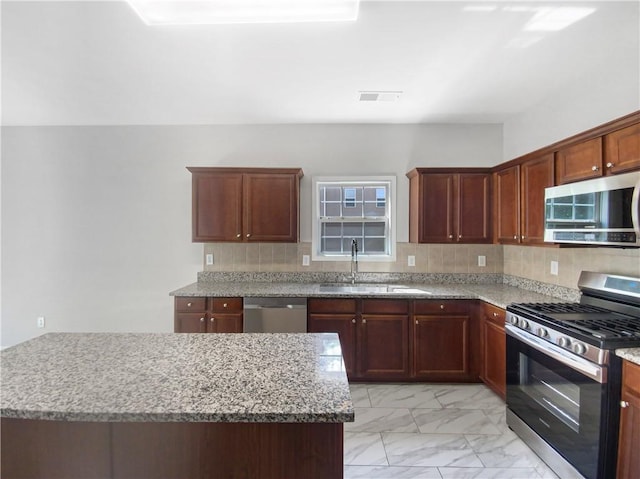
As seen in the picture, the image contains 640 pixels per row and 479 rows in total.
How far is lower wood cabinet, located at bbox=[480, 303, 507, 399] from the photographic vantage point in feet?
8.84

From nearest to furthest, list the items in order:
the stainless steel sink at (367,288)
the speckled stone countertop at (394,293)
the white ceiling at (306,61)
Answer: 1. the white ceiling at (306,61)
2. the speckled stone countertop at (394,293)
3. the stainless steel sink at (367,288)

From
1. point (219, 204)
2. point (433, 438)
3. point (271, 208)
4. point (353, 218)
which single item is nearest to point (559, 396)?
point (433, 438)

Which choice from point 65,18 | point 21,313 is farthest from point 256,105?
point 21,313

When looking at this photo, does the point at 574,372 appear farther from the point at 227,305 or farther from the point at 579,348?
the point at 227,305

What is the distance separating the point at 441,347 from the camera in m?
3.11

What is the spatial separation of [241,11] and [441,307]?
9.25 ft

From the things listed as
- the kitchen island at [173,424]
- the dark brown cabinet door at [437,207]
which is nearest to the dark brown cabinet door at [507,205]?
the dark brown cabinet door at [437,207]

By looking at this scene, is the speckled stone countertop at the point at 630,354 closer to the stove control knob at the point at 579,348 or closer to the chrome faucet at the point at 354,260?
the stove control knob at the point at 579,348

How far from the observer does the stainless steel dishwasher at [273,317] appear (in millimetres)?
3082

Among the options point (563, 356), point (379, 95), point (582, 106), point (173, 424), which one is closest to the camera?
point (173, 424)

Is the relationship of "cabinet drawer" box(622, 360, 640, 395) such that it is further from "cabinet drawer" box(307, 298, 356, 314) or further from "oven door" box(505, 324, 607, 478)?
"cabinet drawer" box(307, 298, 356, 314)

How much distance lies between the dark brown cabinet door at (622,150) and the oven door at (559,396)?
113 cm

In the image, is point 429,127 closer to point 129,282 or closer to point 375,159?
point 375,159

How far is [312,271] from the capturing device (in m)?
3.79
